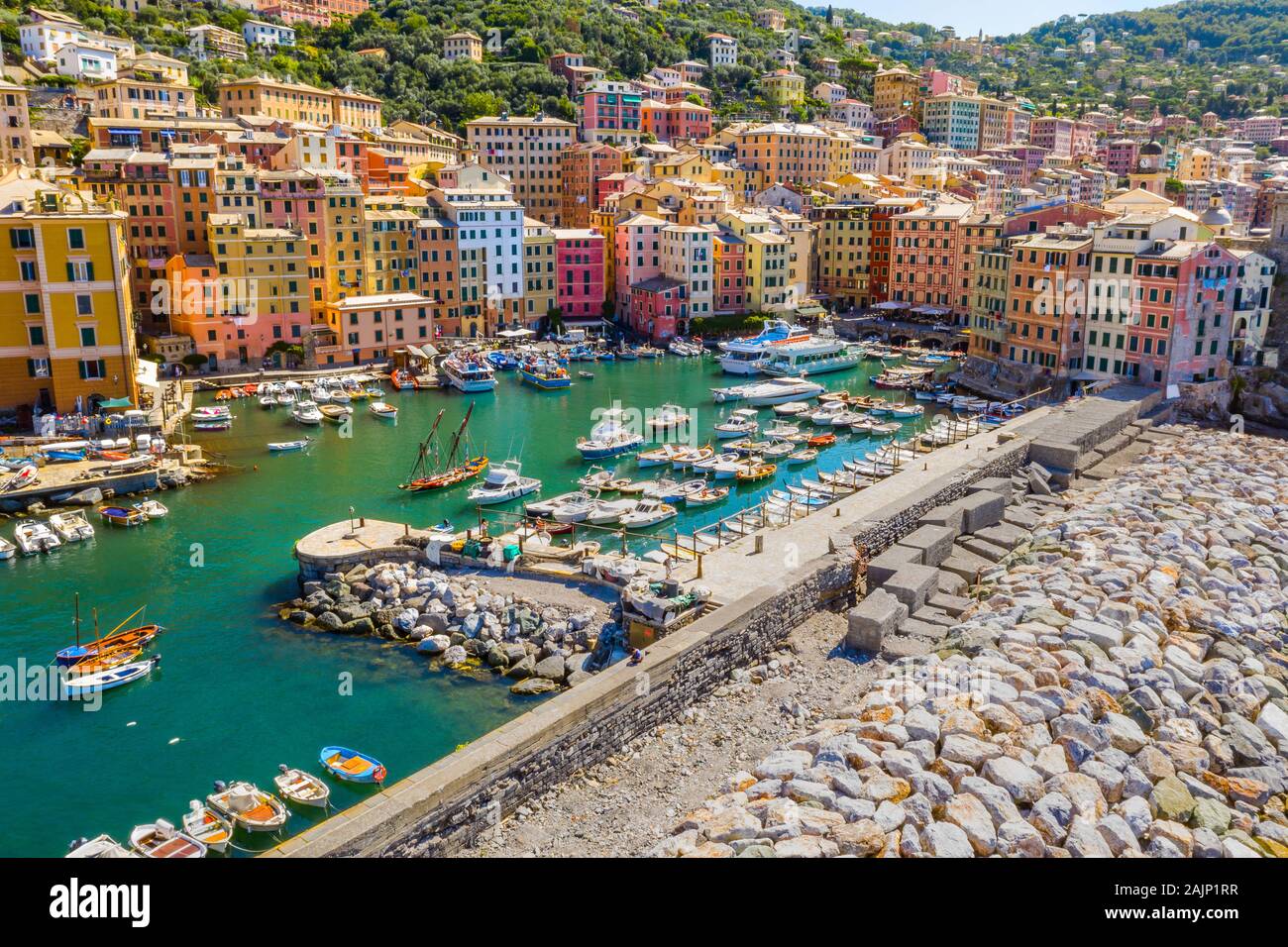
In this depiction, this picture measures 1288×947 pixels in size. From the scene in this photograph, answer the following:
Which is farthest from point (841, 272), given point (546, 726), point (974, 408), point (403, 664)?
point (546, 726)

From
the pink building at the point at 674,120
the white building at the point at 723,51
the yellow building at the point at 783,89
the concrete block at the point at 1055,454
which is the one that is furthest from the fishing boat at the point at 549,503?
the white building at the point at 723,51

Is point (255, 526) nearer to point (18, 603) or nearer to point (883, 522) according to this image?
point (18, 603)

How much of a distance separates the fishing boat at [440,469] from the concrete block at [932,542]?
17395 millimetres

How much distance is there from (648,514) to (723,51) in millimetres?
110884

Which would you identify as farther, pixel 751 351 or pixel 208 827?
pixel 751 351

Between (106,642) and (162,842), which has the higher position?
(106,642)

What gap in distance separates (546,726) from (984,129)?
132m

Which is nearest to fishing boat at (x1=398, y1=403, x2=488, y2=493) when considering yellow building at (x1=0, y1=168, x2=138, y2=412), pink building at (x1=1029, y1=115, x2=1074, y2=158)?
yellow building at (x1=0, y1=168, x2=138, y2=412)

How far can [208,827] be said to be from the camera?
16.1 metres

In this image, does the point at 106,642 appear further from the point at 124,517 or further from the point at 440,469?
the point at 440,469

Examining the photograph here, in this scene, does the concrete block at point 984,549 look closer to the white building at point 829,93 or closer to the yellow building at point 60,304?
the yellow building at point 60,304

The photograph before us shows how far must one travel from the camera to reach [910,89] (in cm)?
12825

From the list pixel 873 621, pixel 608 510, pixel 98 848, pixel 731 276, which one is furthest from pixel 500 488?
pixel 731 276

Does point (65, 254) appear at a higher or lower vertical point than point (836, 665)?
higher
